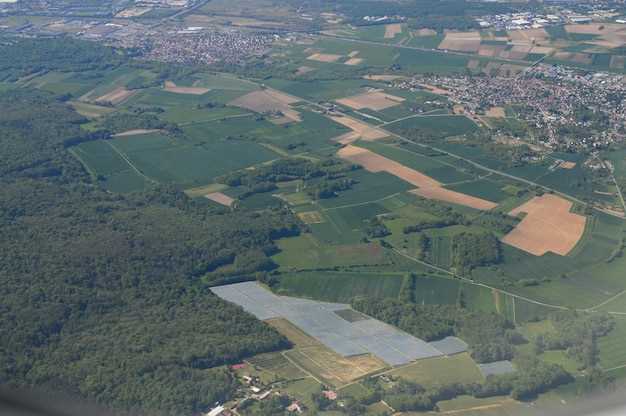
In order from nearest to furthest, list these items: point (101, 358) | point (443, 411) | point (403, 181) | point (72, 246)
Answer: point (443, 411) → point (101, 358) → point (72, 246) → point (403, 181)

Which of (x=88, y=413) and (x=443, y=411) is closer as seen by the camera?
(x=88, y=413)

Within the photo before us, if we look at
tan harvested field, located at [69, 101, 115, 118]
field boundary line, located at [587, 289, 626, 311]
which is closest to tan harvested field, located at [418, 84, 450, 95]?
tan harvested field, located at [69, 101, 115, 118]

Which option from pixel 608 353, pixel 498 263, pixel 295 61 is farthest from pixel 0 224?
pixel 295 61

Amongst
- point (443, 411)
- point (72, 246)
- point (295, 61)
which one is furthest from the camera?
point (295, 61)

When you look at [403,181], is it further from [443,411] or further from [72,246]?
[443,411]

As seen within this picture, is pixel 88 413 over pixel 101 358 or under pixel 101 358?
over

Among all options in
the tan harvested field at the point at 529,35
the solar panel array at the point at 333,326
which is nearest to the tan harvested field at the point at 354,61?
the tan harvested field at the point at 529,35
